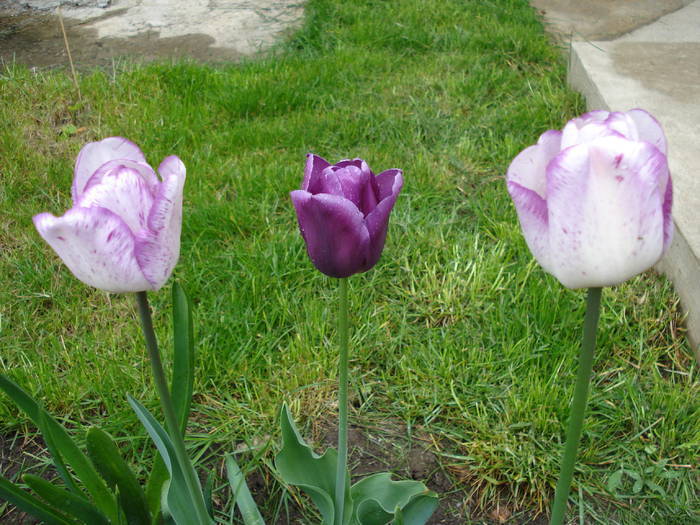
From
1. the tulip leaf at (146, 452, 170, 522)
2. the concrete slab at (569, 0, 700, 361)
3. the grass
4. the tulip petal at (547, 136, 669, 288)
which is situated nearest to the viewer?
the tulip petal at (547, 136, 669, 288)

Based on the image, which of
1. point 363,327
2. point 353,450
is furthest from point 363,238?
point 363,327

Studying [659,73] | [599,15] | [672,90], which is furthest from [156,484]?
[599,15]

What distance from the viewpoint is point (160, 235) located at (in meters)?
0.93

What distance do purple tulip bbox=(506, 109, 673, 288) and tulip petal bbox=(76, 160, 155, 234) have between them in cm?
46

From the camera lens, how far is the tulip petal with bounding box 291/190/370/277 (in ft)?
3.28

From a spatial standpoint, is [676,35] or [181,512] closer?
[181,512]

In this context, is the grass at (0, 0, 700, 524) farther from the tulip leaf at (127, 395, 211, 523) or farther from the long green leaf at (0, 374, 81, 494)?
the long green leaf at (0, 374, 81, 494)

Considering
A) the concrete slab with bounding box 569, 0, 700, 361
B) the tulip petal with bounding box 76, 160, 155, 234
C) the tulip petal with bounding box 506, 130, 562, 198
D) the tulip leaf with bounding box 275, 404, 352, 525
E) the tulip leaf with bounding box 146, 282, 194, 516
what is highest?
the tulip petal with bounding box 506, 130, 562, 198

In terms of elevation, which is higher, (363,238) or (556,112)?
(363,238)

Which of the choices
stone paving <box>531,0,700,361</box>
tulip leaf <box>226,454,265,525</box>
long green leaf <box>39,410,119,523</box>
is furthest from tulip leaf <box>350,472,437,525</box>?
stone paving <box>531,0,700,361</box>

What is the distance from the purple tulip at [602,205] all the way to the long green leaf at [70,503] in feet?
2.89

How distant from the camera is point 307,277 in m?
2.27

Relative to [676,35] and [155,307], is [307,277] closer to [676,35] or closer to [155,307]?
[155,307]

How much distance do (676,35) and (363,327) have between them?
8.42ft
